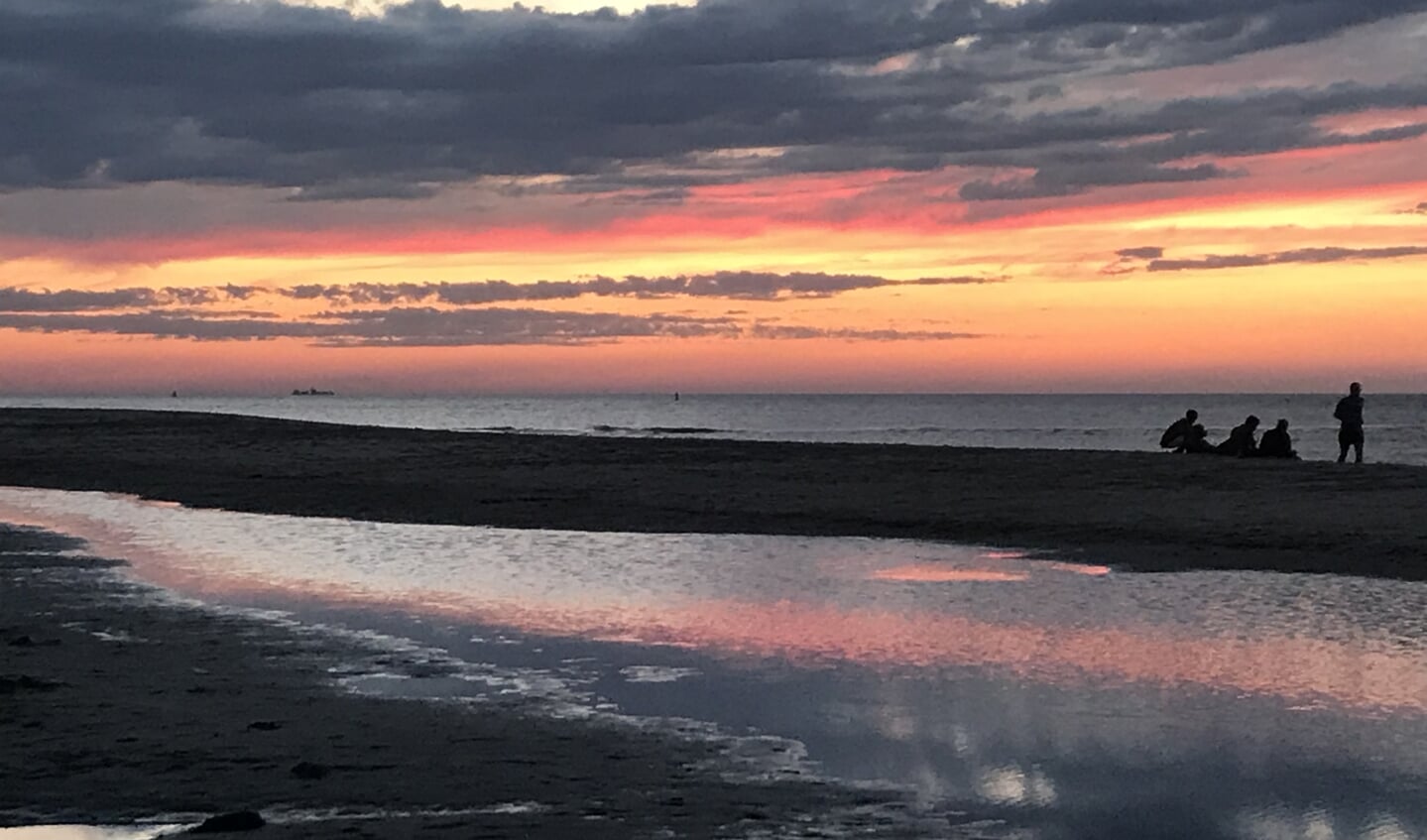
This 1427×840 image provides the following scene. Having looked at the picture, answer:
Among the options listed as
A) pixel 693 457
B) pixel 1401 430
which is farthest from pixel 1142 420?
pixel 693 457

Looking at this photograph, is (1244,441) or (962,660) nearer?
(962,660)

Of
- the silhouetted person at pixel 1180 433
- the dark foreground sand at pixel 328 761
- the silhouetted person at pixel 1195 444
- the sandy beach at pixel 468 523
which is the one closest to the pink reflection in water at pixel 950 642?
the sandy beach at pixel 468 523

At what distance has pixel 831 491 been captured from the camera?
3275 cm

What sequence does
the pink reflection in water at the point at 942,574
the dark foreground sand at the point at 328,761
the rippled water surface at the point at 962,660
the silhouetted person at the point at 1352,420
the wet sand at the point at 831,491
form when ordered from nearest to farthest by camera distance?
the dark foreground sand at the point at 328,761, the rippled water surface at the point at 962,660, the pink reflection in water at the point at 942,574, the wet sand at the point at 831,491, the silhouetted person at the point at 1352,420

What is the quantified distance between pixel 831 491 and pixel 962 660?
62.7 ft

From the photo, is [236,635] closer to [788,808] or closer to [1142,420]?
[788,808]

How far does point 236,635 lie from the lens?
15.5 m

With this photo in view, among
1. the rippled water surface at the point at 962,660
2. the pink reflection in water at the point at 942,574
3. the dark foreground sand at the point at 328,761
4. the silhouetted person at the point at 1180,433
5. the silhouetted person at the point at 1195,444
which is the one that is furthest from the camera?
the silhouetted person at the point at 1180,433

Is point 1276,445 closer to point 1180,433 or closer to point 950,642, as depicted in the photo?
point 1180,433

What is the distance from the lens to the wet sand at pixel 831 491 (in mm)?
23500

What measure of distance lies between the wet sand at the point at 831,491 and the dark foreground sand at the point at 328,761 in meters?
11.8

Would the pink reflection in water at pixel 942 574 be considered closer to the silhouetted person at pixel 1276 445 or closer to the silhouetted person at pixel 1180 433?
the silhouetted person at pixel 1276 445

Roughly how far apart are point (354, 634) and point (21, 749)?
5467 millimetres

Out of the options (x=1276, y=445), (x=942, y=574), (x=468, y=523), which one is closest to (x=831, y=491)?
(x=468, y=523)
